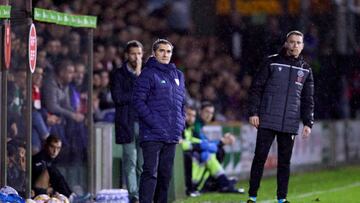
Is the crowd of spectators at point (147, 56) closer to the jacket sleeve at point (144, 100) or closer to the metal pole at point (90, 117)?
the metal pole at point (90, 117)

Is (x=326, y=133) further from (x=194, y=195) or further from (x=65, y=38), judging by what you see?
(x=65, y=38)

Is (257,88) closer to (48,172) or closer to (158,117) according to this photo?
(158,117)

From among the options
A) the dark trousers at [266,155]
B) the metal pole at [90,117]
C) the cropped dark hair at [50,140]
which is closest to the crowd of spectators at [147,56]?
the metal pole at [90,117]

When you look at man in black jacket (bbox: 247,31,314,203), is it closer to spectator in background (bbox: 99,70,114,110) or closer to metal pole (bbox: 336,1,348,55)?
spectator in background (bbox: 99,70,114,110)

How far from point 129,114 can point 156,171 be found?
1.65 meters

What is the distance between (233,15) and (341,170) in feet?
15.6

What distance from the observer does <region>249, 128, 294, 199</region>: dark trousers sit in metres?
13.6

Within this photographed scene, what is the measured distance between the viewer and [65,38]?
50.2ft

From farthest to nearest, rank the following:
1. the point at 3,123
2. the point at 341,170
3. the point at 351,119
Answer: the point at 351,119, the point at 341,170, the point at 3,123

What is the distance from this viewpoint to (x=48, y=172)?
14.6 meters

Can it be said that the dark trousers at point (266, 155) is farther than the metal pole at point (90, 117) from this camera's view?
No

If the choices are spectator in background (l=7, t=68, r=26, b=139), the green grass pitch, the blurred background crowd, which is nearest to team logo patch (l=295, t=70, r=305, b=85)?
the green grass pitch

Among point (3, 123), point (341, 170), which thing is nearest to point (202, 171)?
point (3, 123)

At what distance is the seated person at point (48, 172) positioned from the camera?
14.5 metres
